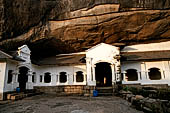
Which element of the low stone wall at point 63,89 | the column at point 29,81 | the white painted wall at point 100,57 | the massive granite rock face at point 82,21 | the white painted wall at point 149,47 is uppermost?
the massive granite rock face at point 82,21

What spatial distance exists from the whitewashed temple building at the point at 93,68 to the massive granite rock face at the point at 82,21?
6.90 ft

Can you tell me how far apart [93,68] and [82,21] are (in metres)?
6.09

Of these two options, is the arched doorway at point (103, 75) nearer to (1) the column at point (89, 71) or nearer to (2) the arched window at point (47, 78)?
(1) the column at point (89, 71)

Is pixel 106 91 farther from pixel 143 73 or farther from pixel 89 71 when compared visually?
pixel 143 73

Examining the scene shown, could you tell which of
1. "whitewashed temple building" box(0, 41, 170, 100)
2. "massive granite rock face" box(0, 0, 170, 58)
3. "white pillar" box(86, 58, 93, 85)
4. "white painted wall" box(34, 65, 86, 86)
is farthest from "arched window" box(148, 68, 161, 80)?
"white painted wall" box(34, 65, 86, 86)

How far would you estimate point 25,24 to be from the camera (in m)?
15.9

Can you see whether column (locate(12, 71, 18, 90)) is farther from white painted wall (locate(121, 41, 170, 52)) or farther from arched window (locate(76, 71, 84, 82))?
white painted wall (locate(121, 41, 170, 52))

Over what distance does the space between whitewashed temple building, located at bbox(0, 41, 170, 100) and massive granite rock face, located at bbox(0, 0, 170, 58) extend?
2102 millimetres

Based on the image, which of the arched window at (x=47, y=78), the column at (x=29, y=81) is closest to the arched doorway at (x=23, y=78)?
the column at (x=29, y=81)

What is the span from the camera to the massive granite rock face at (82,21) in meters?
14.6

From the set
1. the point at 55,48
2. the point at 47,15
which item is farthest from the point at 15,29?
the point at 55,48

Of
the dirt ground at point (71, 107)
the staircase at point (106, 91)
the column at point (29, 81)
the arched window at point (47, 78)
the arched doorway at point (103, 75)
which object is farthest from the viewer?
the arched window at point (47, 78)

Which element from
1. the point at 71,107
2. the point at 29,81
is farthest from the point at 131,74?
the point at 29,81

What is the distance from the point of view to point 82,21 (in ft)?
52.1
